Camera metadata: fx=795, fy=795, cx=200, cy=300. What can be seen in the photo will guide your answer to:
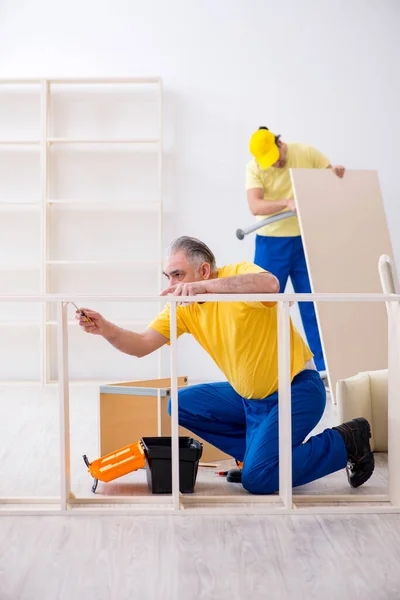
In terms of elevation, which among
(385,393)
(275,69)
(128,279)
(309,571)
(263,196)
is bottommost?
(309,571)

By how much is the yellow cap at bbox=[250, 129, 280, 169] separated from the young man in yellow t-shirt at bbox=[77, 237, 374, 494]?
195 cm

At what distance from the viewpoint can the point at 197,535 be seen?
2178mm

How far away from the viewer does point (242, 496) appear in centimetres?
248

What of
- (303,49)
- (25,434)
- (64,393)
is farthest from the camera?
Result: (303,49)

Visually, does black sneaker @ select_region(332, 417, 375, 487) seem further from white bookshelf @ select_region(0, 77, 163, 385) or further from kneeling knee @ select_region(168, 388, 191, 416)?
white bookshelf @ select_region(0, 77, 163, 385)

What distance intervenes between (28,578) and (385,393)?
1.65 m

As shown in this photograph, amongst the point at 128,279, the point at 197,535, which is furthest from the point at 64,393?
the point at 128,279

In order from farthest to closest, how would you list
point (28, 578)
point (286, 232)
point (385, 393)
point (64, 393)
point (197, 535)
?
point (286, 232) → point (385, 393) → point (64, 393) → point (197, 535) → point (28, 578)

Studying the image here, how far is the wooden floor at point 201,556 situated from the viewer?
1.82m

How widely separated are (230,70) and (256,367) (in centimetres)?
312

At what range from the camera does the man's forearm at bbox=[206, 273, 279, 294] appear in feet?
7.83

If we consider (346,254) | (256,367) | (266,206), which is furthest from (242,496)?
(266,206)

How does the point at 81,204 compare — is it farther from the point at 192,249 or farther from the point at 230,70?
the point at 192,249

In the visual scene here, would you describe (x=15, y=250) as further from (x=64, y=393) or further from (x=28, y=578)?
(x=28, y=578)
